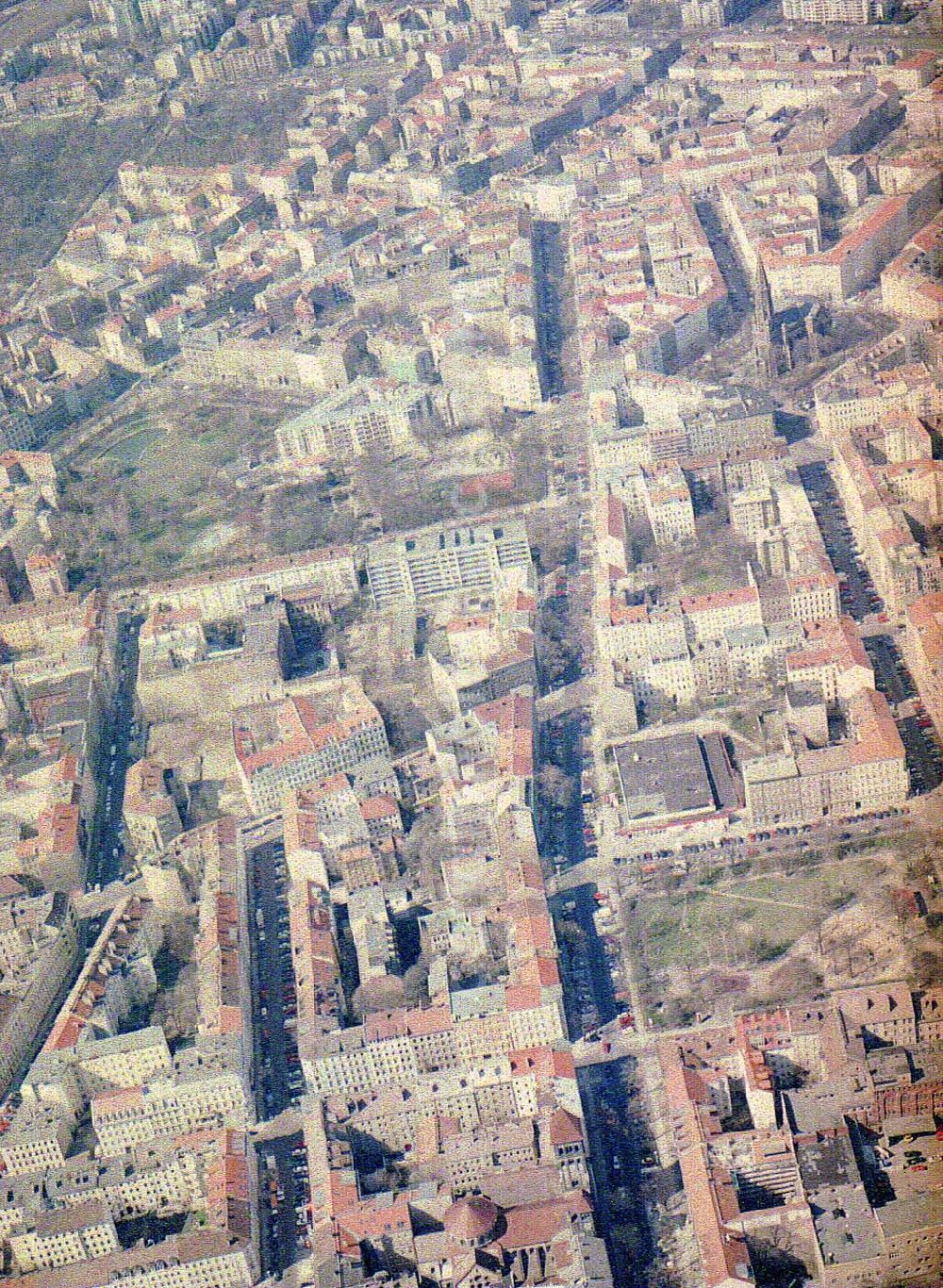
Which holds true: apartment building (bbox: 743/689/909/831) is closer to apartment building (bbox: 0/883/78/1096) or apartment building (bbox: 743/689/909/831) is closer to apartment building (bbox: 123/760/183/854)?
apartment building (bbox: 123/760/183/854)

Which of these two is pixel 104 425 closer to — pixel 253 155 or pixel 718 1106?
pixel 253 155

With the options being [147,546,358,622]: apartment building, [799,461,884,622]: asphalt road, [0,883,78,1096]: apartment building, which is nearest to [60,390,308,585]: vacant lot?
[147,546,358,622]: apartment building

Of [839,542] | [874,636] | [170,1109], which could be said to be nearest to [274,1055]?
[170,1109]

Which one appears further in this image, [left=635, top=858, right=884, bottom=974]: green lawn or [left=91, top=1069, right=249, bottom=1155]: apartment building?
[left=635, top=858, right=884, bottom=974]: green lawn

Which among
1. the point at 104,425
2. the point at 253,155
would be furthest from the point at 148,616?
the point at 253,155

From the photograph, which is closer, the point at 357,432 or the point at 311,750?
the point at 311,750

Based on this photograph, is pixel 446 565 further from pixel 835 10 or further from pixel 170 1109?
pixel 835 10
